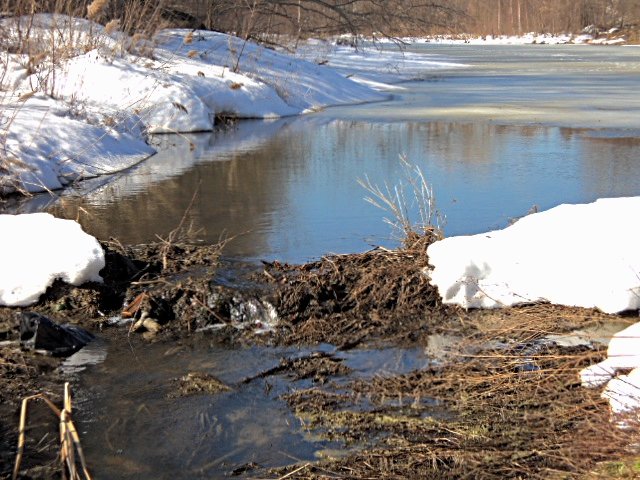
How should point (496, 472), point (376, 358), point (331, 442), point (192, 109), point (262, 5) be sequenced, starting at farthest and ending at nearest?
point (262, 5) < point (192, 109) < point (376, 358) < point (331, 442) < point (496, 472)

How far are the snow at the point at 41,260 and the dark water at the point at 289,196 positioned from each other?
0.73m

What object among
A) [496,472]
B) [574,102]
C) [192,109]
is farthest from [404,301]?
[574,102]

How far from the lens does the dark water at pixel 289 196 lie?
13.2 feet

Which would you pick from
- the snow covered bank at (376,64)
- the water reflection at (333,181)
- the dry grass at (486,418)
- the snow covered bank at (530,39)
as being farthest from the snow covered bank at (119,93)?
the snow covered bank at (530,39)

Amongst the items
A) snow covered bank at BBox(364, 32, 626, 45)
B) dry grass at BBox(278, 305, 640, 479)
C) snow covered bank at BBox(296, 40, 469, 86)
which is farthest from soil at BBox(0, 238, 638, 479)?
snow covered bank at BBox(364, 32, 626, 45)

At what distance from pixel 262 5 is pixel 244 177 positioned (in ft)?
36.1

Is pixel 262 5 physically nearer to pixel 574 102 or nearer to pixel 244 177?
pixel 574 102

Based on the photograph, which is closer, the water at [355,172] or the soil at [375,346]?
the soil at [375,346]

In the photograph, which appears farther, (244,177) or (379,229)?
(244,177)

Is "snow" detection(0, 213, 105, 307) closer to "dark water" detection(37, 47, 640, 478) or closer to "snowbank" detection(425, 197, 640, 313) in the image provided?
"dark water" detection(37, 47, 640, 478)

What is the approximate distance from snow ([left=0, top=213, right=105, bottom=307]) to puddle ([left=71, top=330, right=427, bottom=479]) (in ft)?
2.07

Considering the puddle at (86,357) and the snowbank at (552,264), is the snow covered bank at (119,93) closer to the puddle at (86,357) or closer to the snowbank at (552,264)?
the puddle at (86,357)

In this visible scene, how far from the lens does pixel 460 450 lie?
3.66 meters

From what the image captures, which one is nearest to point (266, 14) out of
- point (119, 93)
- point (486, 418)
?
point (119, 93)
